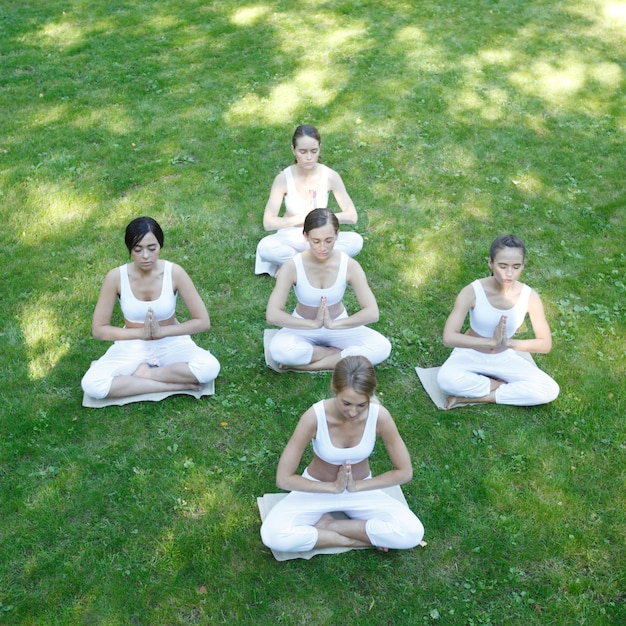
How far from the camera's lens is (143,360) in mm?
6152

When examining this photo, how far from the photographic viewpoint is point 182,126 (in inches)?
407

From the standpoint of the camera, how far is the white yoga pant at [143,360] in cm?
589

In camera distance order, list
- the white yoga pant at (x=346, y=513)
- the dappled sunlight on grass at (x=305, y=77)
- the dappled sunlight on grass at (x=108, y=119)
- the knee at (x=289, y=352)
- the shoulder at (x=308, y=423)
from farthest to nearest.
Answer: the dappled sunlight on grass at (x=305, y=77), the dappled sunlight on grass at (x=108, y=119), the knee at (x=289, y=352), the white yoga pant at (x=346, y=513), the shoulder at (x=308, y=423)

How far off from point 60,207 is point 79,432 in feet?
12.4

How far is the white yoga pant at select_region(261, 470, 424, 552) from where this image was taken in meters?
4.67

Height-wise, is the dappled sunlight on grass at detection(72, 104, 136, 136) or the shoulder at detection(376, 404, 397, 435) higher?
the shoulder at detection(376, 404, 397, 435)

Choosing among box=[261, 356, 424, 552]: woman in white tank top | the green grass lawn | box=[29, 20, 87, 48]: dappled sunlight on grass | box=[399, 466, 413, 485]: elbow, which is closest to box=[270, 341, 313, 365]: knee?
the green grass lawn

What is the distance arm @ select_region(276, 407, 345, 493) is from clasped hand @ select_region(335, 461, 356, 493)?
0.19ft

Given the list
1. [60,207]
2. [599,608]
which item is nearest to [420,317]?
[599,608]

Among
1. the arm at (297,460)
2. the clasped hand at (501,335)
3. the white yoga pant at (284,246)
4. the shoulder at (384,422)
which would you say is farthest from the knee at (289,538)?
the white yoga pant at (284,246)

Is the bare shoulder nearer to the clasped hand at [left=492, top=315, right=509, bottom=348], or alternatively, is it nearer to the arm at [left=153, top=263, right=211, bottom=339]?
the arm at [left=153, top=263, right=211, bottom=339]

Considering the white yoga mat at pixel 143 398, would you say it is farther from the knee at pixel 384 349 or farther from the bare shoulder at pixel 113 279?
the knee at pixel 384 349

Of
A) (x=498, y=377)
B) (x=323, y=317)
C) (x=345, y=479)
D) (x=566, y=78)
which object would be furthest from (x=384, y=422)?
(x=566, y=78)

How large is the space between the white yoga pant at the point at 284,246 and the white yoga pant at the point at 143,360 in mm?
1613
